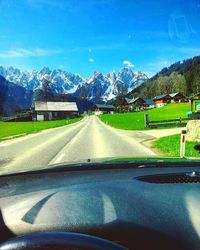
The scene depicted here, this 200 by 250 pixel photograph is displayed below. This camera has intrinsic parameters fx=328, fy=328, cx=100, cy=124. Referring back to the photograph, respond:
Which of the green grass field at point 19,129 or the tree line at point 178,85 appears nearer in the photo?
the green grass field at point 19,129

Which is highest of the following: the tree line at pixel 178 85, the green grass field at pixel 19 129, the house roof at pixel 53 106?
the tree line at pixel 178 85

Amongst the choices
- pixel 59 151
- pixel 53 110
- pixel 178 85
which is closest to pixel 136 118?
pixel 59 151

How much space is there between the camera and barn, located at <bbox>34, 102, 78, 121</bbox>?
124 metres

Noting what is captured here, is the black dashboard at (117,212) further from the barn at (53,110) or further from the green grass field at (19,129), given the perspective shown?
the barn at (53,110)

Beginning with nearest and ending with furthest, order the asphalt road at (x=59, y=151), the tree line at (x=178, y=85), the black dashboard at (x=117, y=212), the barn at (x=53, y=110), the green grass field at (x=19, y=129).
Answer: the black dashboard at (x=117, y=212)
the asphalt road at (x=59, y=151)
the green grass field at (x=19, y=129)
the barn at (x=53, y=110)
the tree line at (x=178, y=85)

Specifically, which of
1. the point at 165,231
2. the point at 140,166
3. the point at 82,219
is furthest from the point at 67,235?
the point at 140,166

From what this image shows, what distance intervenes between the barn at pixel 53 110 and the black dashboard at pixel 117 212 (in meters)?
114

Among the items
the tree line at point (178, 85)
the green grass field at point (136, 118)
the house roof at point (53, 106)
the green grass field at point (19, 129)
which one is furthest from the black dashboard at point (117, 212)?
the tree line at point (178, 85)

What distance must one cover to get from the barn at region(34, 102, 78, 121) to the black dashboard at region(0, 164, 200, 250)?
375 feet

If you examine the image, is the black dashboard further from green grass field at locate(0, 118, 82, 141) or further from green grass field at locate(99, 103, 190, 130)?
green grass field at locate(99, 103, 190, 130)

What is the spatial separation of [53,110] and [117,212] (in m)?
129

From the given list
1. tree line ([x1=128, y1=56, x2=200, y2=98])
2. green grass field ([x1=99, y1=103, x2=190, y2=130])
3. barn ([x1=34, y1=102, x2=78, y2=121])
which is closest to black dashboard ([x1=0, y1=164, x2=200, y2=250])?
green grass field ([x1=99, y1=103, x2=190, y2=130])

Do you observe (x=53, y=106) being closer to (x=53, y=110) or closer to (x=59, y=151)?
(x=53, y=110)

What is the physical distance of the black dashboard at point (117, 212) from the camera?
1.68 meters
